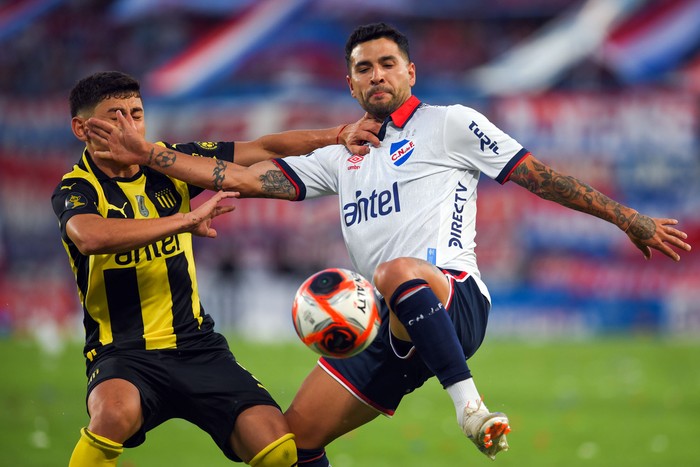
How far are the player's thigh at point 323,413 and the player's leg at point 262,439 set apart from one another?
0.34 meters

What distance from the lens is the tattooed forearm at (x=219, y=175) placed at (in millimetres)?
5964

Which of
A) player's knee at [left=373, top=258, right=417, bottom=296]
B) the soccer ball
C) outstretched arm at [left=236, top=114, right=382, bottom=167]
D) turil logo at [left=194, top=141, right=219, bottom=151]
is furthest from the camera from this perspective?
outstretched arm at [left=236, top=114, right=382, bottom=167]

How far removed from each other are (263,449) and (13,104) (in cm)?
1448

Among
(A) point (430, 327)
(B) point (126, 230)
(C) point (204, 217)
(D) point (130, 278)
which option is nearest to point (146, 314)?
(D) point (130, 278)

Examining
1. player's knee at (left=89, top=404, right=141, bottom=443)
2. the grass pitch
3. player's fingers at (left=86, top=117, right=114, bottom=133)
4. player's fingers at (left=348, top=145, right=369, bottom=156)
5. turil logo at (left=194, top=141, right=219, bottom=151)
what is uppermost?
player's fingers at (left=86, top=117, right=114, bottom=133)

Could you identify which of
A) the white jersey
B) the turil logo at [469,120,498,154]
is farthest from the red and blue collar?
the turil logo at [469,120,498,154]

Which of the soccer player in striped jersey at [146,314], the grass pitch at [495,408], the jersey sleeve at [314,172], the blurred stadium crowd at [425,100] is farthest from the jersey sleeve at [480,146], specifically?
the blurred stadium crowd at [425,100]

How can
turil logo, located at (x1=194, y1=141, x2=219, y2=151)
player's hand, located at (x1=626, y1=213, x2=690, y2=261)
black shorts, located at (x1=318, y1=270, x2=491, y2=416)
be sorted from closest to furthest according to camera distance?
black shorts, located at (x1=318, y1=270, x2=491, y2=416) < player's hand, located at (x1=626, y1=213, x2=690, y2=261) < turil logo, located at (x1=194, y1=141, x2=219, y2=151)

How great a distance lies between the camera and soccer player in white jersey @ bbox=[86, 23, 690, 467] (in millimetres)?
5707

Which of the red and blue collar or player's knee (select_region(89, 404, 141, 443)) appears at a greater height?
the red and blue collar

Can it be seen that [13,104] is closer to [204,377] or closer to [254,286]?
[254,286]

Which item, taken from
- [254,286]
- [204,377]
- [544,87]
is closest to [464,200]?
[204,377]

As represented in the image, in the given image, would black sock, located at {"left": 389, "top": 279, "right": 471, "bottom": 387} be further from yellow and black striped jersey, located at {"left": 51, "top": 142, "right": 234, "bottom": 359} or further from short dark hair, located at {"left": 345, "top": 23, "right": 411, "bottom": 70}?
short dark hair, located at {"left": 345, "top": 23, "right": 411, "bottom": 70}

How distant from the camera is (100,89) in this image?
19.0ft
